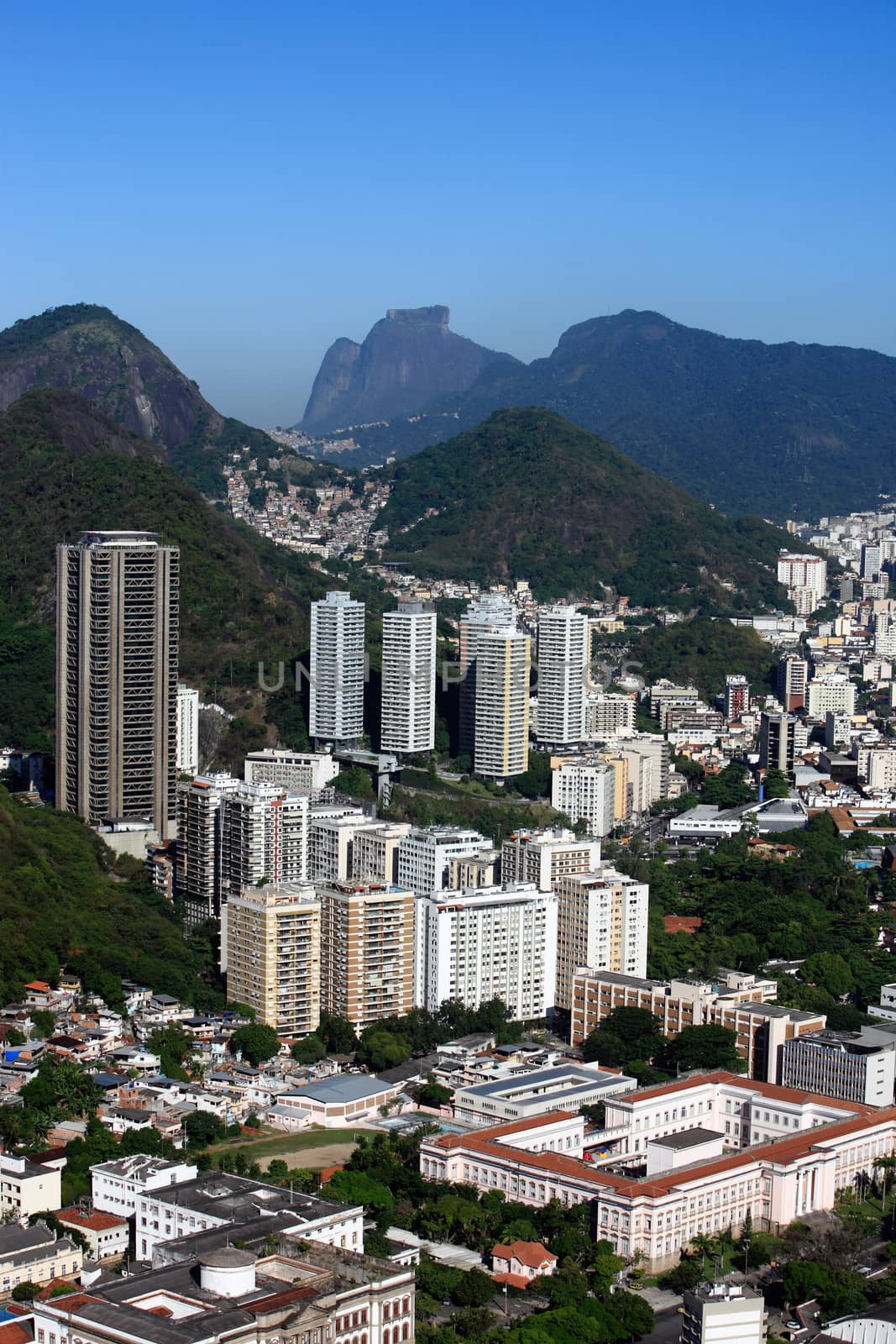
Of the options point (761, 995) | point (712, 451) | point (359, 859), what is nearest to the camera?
point (761, 995)

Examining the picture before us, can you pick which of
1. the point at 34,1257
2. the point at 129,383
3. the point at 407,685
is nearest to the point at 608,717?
the point at 407,685

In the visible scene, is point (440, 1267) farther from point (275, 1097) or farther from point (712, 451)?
point (712, 451)

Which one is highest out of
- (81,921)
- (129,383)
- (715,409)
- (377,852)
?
(715,409)

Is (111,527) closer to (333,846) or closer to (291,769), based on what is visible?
(291,769)

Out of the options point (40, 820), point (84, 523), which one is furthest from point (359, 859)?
point (84, 523)

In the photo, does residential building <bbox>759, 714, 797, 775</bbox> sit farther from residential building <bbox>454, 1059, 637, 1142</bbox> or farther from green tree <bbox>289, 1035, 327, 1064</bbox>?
residential building <bbox>454, 1059, 637, 1142</bbox>

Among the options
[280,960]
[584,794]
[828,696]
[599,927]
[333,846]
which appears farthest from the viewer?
[828,696]

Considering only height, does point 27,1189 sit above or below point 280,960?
below
